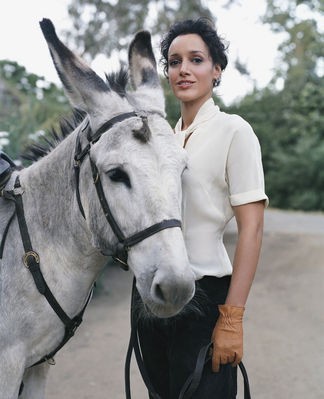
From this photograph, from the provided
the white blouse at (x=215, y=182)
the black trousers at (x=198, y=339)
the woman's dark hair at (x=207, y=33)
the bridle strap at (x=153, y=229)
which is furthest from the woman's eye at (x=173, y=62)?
the black trousers at (x=198, y=339)

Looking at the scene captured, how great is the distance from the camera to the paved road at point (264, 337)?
14.3 feet

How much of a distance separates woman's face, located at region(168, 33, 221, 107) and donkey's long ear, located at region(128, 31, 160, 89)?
0.29 feet

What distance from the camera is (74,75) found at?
1860mm

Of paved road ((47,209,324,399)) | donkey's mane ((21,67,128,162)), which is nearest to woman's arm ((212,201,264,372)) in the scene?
donkey's mane ((21,67,128,162))

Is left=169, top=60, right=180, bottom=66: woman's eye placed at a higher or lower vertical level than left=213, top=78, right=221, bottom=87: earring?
higher

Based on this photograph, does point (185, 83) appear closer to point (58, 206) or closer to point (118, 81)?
point (118, 81)

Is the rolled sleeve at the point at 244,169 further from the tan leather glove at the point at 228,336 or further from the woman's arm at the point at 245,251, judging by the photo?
the tan leather glove at the point at 228,336

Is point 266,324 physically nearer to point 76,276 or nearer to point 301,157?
point 76,276

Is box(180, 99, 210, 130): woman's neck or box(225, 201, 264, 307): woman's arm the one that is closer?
box(225, 201, 264, 307): woman's arm

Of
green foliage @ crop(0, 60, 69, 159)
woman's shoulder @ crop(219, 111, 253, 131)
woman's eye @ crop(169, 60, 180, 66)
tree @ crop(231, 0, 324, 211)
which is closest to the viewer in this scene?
woman's shoulder @ crop(219, 111, 253, 131)

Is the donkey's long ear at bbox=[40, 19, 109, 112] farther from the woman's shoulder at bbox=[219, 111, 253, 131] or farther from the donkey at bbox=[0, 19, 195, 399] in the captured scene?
the woman's shoulder at bbox=[219, 111, 253, 131]

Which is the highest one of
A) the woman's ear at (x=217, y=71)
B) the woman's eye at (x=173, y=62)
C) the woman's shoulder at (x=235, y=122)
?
the woman's eye at (x=173, y=62)

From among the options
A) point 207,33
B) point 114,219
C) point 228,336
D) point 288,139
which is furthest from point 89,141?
point 288,139

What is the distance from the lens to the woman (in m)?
1.91
